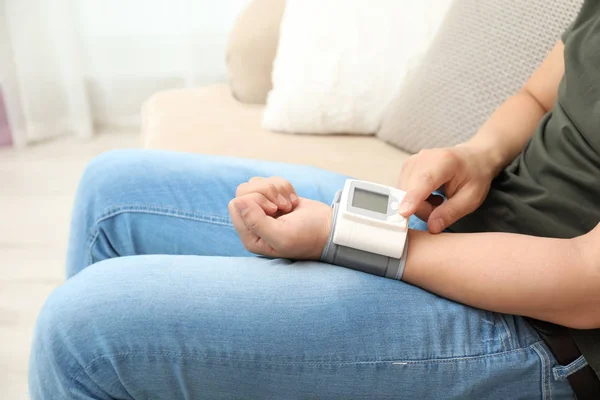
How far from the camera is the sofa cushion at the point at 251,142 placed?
48.1 inches

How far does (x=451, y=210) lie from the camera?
77 cm

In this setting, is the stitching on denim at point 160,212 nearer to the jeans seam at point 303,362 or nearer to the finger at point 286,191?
the finger at point 286,191

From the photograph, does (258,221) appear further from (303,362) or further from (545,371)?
(545,371)

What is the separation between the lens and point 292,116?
1.34 m

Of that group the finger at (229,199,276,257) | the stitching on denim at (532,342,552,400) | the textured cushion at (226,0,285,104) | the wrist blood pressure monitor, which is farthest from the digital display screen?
the textured cushion at (226,0,285,104)

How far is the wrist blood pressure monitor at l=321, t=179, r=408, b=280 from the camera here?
682mm

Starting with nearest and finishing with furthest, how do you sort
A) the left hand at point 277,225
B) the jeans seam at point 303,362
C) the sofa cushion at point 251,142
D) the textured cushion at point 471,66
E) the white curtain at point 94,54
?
the jeans seam at point 303,362 < the left hand at point 277,225 < the textured cushion at point 471,66 < the sofa cushion at point 251,142 < the white curtain at point 94,54

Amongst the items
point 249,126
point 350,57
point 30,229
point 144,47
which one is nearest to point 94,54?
point 144,47

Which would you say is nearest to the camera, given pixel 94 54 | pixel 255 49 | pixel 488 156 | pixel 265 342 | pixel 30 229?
pixel 265 342

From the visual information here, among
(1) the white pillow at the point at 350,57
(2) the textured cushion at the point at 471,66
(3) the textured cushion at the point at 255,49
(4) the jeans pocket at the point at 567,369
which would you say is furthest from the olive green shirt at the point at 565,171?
(3) the textured cushion at the point at 255,49

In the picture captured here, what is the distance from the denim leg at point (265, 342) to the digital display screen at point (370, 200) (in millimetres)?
96

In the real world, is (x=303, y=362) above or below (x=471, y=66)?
below

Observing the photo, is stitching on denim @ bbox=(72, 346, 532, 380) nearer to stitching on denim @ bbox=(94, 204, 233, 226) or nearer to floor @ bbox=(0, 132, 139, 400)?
stitching on denim @ bbox=(94, 204, 233, 226)

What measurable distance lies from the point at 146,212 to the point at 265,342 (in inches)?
13.0
